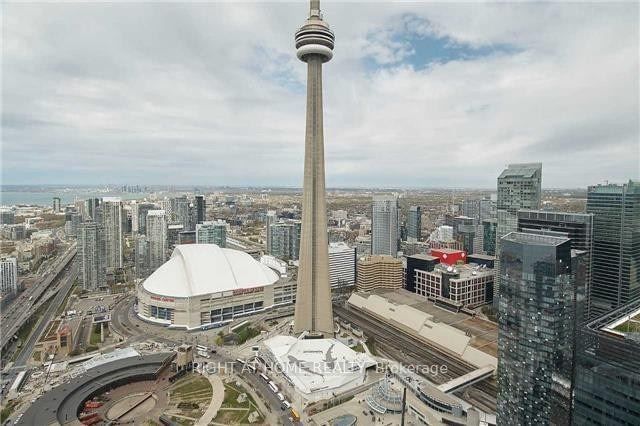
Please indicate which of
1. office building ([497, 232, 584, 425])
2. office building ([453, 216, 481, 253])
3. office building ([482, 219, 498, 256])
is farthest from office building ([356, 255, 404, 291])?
office building ([497, 232, 584, 425])

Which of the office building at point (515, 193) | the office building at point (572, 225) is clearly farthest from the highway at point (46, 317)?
the office building at point (515, 193)

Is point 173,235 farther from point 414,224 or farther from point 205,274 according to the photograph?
point 414,224

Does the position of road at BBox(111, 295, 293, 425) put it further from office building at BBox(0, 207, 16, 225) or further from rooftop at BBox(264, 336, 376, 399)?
office building at BBox(0, 207, 16, 225)

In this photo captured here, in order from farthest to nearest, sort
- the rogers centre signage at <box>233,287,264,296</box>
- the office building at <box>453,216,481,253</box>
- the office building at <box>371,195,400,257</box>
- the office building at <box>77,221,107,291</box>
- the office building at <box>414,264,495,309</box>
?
the office building at <box>453,216,481,253</box> < the office building at <box>371,195,400,257</box> < the office building at <box>77,221,107,291</box> < the office building at <box>414,264,495,309</box> < the rogers centre signage at <box>233,287,264,296</box>

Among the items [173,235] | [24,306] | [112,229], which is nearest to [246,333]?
[24,306]

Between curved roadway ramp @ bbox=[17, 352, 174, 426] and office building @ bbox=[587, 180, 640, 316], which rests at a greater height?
office building @ bbox=[587, 180, 640, 316]
